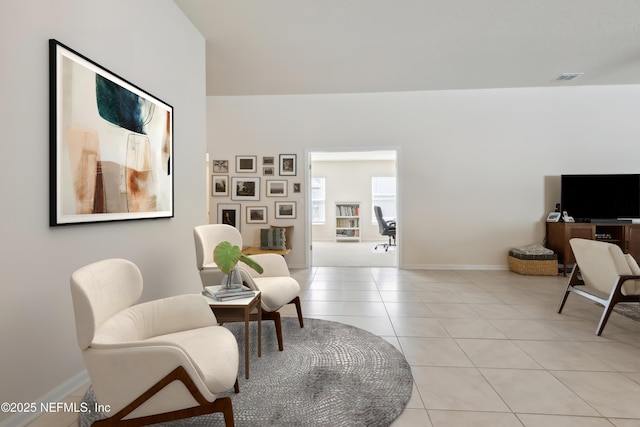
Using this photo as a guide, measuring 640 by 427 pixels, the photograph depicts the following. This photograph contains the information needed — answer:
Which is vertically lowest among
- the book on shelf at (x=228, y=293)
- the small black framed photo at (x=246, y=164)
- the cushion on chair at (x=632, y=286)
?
the cushion on chair at (x=632, y=286)

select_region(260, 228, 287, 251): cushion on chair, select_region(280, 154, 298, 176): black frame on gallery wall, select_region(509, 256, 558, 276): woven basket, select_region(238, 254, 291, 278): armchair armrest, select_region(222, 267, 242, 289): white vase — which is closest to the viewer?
select_region(222, 267, 242, 289): white vase

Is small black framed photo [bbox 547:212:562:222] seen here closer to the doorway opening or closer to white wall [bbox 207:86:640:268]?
white wall [bbox 207:86:640:268]

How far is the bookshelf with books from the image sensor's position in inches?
400

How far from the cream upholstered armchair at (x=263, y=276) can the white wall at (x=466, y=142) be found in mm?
3075

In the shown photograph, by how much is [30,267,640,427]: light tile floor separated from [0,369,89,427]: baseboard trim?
0.05 meters

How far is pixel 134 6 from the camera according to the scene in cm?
259

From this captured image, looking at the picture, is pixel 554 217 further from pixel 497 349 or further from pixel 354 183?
pixel 354 183

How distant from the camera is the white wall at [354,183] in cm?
1019

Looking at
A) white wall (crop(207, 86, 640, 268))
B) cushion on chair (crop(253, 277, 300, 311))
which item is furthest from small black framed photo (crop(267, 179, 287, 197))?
cushion on chair (crop(253, 277, 300, 311))

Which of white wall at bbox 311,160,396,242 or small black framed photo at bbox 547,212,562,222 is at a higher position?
white wall at bbox 311,160,396,242

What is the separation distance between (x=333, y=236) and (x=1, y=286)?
8.91 m

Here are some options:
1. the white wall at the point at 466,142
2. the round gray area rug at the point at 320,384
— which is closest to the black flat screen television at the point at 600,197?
the white wall at the point at 466,142

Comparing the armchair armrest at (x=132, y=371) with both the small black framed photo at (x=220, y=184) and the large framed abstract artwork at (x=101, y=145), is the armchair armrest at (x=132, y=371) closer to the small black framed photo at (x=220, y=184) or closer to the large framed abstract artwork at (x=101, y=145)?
the large framed abstract artwork at (x=101, y=145)

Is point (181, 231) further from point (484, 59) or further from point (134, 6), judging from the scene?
point (484, 59)
